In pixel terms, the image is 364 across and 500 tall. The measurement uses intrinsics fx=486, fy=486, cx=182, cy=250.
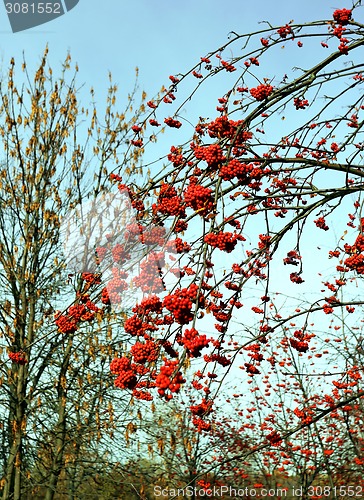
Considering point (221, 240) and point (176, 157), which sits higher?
point (176, 157)

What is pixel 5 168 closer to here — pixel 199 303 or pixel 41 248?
pixel 41 248

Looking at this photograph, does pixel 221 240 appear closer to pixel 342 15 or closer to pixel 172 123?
pixel 172 123

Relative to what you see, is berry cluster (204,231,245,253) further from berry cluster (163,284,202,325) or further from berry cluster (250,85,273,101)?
berry cluster (250,85,273,101)

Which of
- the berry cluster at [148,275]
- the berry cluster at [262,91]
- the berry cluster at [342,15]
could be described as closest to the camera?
the berry cluster at [148,275]

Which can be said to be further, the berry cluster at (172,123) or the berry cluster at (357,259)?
the berry cluster at (357,259)

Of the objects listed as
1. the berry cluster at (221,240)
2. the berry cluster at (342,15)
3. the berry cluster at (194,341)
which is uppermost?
the berry cluster at (342,15)

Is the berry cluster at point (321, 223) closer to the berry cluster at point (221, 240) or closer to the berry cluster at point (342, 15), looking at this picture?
the berry cluster at point (342, 15)

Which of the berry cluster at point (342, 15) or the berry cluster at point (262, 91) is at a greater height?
the berry cluster at point (342, 15)

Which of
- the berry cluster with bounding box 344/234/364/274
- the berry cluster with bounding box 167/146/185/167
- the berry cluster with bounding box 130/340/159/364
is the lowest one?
the berry cluster with bounding box 130/340/159/364

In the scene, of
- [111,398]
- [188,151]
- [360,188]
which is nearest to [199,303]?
[188,151]

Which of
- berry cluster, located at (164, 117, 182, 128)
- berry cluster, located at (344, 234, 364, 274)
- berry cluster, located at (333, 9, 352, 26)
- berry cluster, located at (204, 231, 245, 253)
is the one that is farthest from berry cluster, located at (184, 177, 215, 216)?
berry cluster, located at (333, 9, 352, 26)

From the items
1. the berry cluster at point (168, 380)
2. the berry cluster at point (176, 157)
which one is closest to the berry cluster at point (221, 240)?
the berry cluster at point (168, 380)

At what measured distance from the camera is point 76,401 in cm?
766

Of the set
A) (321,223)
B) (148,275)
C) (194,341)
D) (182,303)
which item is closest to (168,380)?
(194,341)
